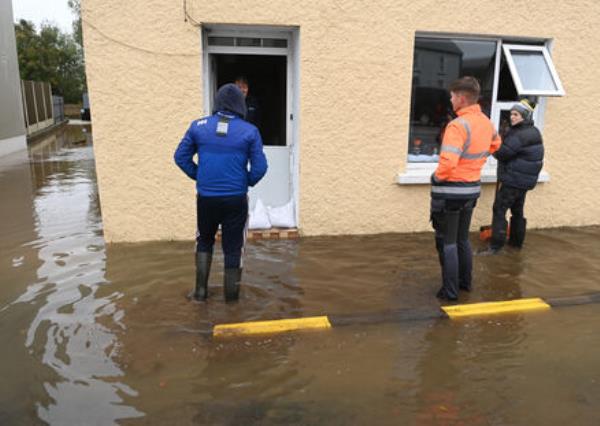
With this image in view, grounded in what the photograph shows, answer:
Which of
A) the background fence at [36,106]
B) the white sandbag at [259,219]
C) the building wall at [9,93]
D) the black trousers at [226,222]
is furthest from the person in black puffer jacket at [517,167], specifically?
the background fence at [36,106]

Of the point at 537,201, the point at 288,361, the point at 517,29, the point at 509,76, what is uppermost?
the point at 517,29

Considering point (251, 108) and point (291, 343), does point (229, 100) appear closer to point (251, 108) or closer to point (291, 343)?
point (291, 343)

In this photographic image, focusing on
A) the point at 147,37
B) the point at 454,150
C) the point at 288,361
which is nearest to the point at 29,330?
the point at 288,361

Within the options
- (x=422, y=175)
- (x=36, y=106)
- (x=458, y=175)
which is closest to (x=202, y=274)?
(x=458, y=175)

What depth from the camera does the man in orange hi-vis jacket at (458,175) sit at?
4.33 m

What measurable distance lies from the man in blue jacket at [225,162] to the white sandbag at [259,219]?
2077mm

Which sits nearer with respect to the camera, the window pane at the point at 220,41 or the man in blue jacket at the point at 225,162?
the man in blue jacket at the point at 225,162

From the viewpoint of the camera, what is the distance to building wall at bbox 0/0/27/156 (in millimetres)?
16062

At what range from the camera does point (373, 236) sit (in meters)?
6.61

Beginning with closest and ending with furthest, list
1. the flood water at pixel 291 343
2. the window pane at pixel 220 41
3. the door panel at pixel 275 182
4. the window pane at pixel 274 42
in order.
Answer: the flood water at pixel 291 343
the window pane at pixel 220 41
the window pane at pixel 274 42
the door panel at pixel 275 182

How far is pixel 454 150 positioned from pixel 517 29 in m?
3.21

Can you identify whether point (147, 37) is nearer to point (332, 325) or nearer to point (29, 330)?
point (29, 330)

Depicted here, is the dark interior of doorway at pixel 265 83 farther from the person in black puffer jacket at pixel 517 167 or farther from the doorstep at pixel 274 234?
the person in black puffer jacket at pixel 517 167

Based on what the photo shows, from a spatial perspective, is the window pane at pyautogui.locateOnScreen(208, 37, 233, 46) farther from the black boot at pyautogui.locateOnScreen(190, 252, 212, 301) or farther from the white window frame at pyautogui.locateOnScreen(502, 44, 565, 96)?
the white window frame at pyautogui.locateOnScreen(502, 44, 565, 96)
